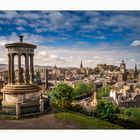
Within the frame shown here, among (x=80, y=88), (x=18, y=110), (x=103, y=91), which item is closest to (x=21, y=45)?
(x=18, y=110)

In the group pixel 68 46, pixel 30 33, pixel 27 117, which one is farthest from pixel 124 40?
pixel 27 117

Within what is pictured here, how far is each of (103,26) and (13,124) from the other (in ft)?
8.16

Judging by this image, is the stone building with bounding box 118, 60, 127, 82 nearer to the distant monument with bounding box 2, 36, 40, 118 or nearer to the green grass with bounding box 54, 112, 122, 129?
the green grass with bounding box 54, 112, 122, 129

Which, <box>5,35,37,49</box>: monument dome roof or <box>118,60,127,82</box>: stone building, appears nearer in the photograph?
<box>5,35,37,49</box>: monument dome roof

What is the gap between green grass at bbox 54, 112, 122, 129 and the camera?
23.9 feet

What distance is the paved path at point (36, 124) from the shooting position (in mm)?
7215

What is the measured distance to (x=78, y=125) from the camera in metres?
7.28

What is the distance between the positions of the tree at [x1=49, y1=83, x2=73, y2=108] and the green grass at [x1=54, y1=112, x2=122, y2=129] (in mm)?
252

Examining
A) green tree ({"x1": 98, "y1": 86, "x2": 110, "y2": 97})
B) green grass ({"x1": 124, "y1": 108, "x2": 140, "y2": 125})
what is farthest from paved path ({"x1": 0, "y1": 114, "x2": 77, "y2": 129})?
green grass ({"x1": 124, "y1": 108, "x2": 140, "y2": 125})

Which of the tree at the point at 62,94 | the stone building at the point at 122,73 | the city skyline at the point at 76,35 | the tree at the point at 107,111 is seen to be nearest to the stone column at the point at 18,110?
the tree at the point at 62,94

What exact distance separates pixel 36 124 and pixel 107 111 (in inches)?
54.3

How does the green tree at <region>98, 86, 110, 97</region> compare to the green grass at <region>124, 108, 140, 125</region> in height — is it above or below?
above

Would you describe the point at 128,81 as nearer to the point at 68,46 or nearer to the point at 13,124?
the point at 68,46

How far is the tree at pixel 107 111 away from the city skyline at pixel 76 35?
0.80 metres
